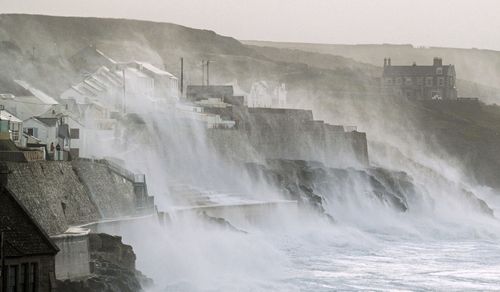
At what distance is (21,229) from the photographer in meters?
26.8

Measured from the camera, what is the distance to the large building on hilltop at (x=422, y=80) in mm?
124938

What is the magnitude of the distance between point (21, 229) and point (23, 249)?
523mm

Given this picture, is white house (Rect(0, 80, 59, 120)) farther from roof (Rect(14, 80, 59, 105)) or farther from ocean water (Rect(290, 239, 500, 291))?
ocean water (Rect(290, 239, 500, 291))

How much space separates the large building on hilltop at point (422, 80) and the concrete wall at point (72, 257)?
311 feet

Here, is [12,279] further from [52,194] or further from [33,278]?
[52,194]

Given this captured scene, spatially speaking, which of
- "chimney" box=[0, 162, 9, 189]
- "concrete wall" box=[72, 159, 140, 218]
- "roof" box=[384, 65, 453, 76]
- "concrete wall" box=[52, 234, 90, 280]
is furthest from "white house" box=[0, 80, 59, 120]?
"roof" box=[384, 65, 453, 76]

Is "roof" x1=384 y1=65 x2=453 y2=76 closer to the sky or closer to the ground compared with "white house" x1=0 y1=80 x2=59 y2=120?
closer to the sky

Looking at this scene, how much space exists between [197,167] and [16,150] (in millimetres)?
23953

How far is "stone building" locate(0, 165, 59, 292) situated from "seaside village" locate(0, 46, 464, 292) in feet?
0.07

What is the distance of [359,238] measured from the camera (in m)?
54.5

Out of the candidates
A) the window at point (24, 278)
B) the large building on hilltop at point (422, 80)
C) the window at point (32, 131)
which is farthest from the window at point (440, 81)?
the window at point (24, 278)

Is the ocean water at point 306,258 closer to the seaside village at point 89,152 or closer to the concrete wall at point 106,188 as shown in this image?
the concrete wall at point 106,188

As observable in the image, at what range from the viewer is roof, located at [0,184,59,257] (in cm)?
2647

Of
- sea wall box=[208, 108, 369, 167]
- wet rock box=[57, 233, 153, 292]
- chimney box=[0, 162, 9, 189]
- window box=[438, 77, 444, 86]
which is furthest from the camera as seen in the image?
window box=[438, 77, 444, 86]
